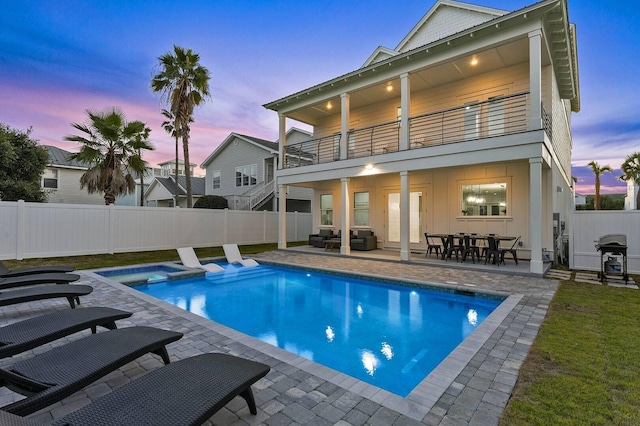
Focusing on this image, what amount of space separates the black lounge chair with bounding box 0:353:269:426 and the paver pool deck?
357 mm

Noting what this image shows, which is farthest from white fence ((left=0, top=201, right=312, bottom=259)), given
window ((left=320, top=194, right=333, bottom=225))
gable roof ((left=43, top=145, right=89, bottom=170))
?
gable roof ((left=43, top=145, right=89, bottom=170))

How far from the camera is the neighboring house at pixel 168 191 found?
27.3 metres

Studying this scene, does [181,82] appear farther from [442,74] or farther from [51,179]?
[51,179]

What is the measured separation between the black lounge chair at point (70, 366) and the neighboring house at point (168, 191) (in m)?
25.8

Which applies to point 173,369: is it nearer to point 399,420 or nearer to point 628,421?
point 399,420

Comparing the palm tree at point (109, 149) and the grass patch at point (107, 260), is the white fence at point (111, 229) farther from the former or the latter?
the palm tree at point (109, 149)

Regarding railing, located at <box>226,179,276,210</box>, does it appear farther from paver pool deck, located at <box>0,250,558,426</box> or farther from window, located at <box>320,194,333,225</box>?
paver pool deck, located at <box>0,250,558,426</box>

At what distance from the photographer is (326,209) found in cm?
1645

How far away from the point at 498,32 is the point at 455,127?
129 inches

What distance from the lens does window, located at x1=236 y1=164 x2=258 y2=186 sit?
22.7 metres

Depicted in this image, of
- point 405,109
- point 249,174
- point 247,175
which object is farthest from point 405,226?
point 247,175

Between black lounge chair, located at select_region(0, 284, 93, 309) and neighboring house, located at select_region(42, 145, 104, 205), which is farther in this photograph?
neighboring house, located at select_region(42, 145, 104, 205)

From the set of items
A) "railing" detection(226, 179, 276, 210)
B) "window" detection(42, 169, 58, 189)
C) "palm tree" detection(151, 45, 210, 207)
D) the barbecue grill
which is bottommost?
the barbecue grill

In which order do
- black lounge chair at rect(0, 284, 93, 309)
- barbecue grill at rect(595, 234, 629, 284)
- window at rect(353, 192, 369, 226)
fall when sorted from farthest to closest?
1. window at rect(353, 192, 369, 226)
2. barbecue grill at rect(595, 234, 629, 284)
3. black lounge chair at rect(0, 284, 93, 309)
